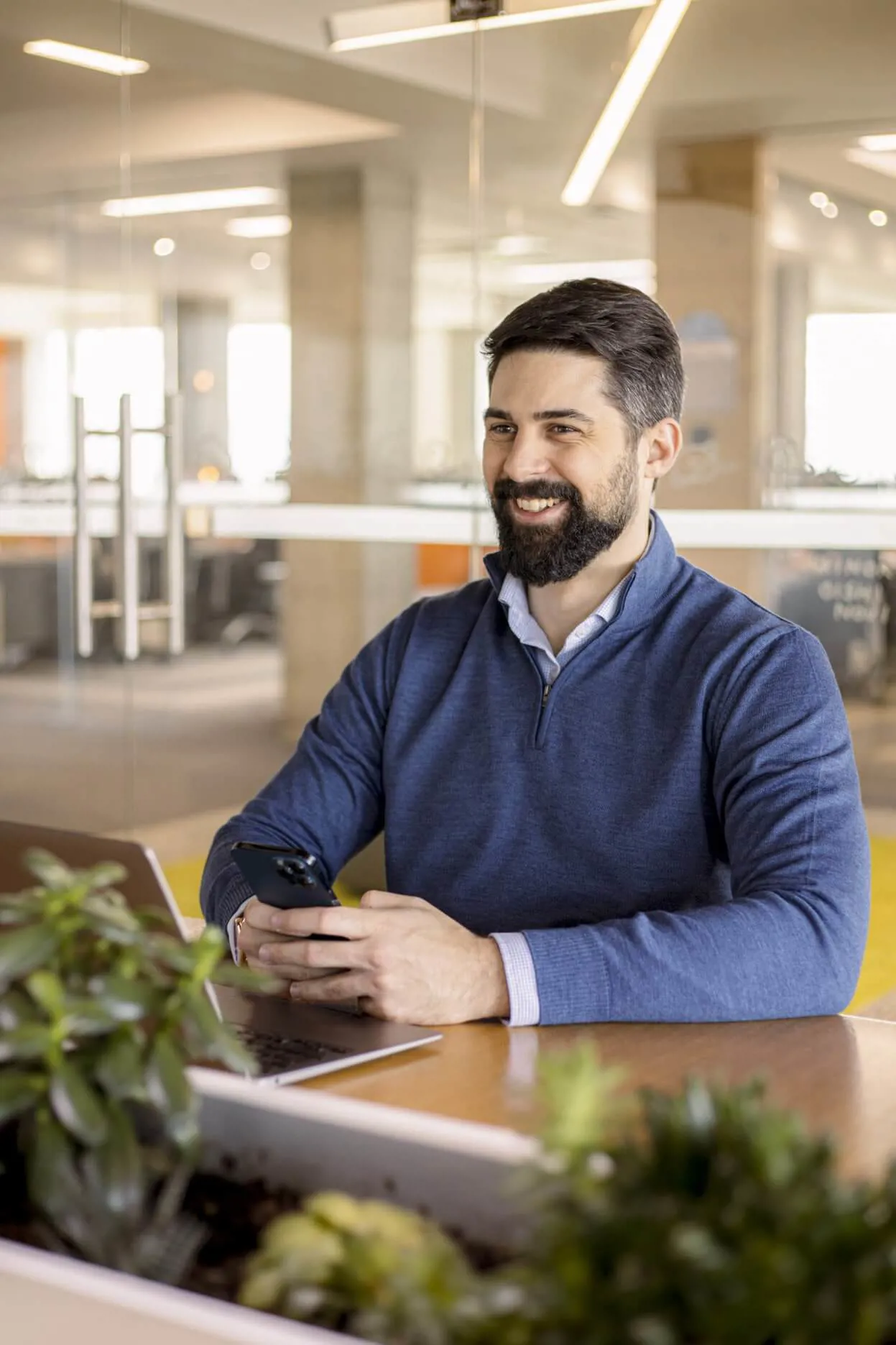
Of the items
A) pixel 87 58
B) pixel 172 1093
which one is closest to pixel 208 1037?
pixel 172 1093

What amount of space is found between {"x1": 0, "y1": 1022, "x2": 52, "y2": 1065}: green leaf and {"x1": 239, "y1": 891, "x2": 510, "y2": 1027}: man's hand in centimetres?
65

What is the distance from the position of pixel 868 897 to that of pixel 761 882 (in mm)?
124

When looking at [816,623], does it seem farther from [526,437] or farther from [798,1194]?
[798,1194]

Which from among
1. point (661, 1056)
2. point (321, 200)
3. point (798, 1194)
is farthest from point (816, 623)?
point (798, 1194)

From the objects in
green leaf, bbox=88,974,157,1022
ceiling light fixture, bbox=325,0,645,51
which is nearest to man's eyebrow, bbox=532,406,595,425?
green leaf, bbox=88,974,157,1022

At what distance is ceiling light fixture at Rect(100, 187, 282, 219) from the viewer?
13.8 feet

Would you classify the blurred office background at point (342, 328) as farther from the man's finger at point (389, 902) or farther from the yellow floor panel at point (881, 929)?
the man's finger at point (389, 902)

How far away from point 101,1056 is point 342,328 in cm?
339

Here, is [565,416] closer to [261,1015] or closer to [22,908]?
[261,1015]

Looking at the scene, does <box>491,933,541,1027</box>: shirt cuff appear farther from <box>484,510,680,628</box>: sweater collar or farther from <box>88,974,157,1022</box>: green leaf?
<box>88,974,157,1022</box>: green leaf

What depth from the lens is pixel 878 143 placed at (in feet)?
11.2

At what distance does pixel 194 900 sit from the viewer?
167 inches

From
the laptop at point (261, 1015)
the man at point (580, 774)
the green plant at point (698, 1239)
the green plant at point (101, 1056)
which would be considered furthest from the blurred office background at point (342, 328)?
the green plant at point (698, 1239)

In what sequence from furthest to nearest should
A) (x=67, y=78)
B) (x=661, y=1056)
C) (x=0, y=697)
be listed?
(x=0, y=697) → (x=67, y=78) → (x=661, y=1056)
